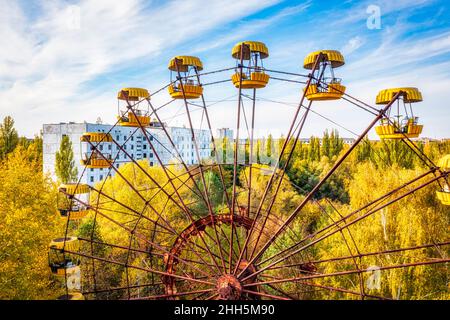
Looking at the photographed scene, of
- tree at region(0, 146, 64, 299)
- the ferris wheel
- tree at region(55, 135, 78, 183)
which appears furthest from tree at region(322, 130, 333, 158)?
tree at region(0, 146, 64, 299)

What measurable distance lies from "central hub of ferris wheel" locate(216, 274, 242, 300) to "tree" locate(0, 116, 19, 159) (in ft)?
148

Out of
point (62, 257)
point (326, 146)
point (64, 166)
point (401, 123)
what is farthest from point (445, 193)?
point (326, 146)

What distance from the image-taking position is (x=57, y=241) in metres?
14.3

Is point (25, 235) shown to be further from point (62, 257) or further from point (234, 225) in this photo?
point (234, 225)

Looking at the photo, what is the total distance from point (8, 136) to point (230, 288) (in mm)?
46960

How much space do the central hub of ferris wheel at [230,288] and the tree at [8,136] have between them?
4516cm

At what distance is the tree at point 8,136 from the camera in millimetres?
43719

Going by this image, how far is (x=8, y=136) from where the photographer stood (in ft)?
146

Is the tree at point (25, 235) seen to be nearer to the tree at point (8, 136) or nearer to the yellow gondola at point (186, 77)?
the yellow gondola at point (186, 77)

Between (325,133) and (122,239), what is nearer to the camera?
(122,239)

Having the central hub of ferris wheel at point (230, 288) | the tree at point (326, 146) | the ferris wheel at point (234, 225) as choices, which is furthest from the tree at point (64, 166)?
the central hub of ferris wheel at point (230, 288)

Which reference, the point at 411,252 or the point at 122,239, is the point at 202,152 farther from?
the point at 411,252
